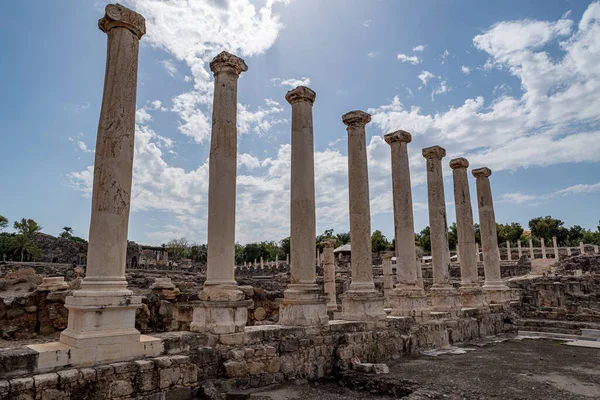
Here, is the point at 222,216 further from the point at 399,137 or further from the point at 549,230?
the point at 549,230

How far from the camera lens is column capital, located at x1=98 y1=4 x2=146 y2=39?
24.4ft

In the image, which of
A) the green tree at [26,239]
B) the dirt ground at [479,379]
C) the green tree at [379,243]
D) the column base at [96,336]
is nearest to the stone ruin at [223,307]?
the column base at [96,336]

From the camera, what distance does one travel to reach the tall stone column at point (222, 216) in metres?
8.44

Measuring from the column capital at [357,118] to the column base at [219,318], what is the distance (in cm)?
702

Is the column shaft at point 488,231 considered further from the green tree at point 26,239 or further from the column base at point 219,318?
the green tree at point 26,239

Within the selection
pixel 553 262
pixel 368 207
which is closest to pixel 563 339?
pixel 368 207

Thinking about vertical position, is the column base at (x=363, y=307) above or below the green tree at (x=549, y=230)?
below

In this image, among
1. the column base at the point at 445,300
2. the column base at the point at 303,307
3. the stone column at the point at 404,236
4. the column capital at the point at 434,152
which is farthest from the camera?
the column capital at the point at 434,152

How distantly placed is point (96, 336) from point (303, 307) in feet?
16.1

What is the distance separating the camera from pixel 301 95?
1130cm

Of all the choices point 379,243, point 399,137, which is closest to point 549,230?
point 379,243

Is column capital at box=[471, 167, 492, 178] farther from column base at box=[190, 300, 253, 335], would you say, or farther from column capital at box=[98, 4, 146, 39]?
column capital at box=[98, 4, 146, 39]

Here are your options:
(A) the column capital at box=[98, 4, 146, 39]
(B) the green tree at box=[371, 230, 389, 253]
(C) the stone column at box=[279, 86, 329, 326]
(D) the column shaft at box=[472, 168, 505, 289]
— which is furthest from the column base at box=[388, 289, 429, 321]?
(B) the green tree at box=[371, 230, 389, 253]

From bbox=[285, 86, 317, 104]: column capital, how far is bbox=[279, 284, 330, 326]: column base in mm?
5030
